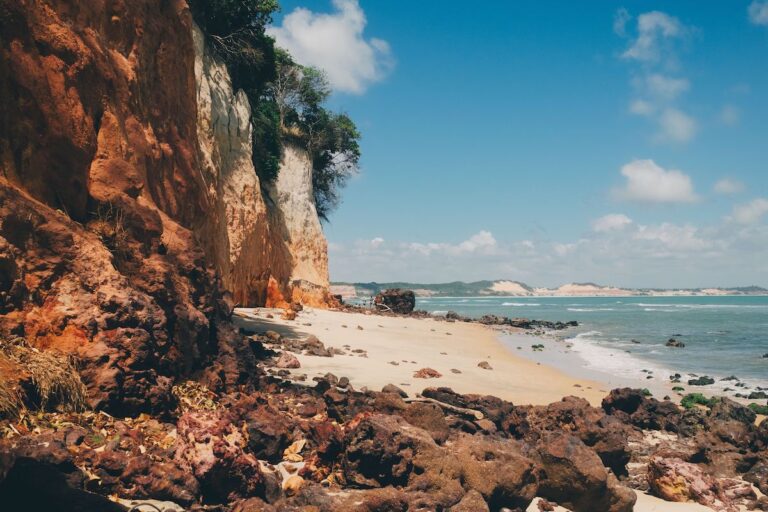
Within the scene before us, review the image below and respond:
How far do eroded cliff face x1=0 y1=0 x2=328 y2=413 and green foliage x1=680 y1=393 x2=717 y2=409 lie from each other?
420 inches

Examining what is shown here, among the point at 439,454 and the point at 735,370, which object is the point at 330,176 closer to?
the point at 735,370

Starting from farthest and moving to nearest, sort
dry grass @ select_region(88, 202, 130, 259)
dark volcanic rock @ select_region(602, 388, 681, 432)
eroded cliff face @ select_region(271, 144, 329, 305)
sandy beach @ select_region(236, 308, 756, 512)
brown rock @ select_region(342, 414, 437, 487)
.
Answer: eroded cliff face @ select_region(271, 144, 329, 305) < sandy beach @ select_region(236, 308, 756, 512) < dark volcanic rock @ select_region(602, 388, 681, 432) < dry grass @ select_region(88, 202, 130, 259) < brown rock @ select_region(342, 414, 437, 487)

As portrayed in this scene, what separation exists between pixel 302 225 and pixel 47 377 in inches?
1104

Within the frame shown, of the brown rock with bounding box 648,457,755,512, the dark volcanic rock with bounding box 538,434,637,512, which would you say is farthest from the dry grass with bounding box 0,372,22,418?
the brown rock with bounding box 648,457,755,512

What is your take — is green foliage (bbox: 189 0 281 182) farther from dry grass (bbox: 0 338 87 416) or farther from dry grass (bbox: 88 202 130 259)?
dry grass (bbox: 0 338 87 416)

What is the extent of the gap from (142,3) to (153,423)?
8477mm

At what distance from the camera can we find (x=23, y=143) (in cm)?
687

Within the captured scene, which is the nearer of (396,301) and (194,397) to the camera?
(194,397)

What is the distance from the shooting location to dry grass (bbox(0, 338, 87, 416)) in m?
5.33

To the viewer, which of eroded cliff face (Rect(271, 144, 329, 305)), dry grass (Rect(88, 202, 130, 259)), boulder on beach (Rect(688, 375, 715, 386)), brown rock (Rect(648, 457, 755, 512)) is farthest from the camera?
eroded cliff face (Rect(271, 144, 329, 305))

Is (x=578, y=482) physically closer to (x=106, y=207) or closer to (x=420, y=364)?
(x=106, y=207)

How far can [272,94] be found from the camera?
35.8 metres

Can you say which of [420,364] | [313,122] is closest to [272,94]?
[313,122]

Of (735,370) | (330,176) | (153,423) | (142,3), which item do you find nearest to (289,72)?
(330,176)
